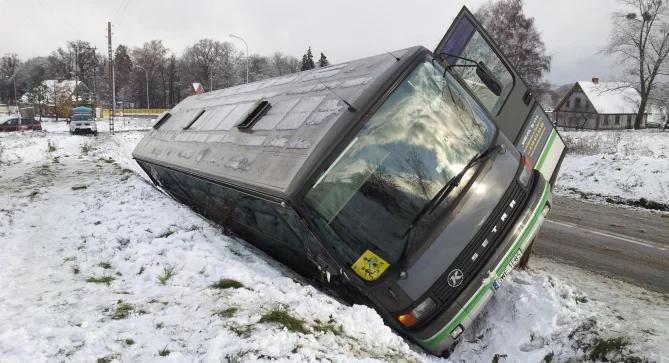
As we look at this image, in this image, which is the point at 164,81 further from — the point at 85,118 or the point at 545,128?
the point at 545,128

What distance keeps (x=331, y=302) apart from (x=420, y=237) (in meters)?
1.14

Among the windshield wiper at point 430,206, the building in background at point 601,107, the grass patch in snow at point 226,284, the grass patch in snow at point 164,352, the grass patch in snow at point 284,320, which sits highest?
the building in background at point 601,107

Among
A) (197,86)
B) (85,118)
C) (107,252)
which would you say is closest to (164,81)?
(85,118)

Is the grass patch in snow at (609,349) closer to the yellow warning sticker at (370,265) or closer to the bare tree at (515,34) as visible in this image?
the yellow warning sticker at (370,265)

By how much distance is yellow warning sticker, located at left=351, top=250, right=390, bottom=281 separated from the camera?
3.85m

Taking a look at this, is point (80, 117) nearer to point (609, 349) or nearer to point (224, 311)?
point (224, 311)

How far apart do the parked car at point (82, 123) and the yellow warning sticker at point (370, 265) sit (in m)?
39.9

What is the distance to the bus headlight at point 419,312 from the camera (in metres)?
3.86

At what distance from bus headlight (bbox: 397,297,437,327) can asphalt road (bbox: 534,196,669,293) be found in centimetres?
337

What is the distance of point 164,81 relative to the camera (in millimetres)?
102000

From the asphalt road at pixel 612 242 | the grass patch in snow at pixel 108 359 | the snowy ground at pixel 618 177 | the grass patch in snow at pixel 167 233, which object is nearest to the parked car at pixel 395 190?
the grass patch in snow at pixel 167 233

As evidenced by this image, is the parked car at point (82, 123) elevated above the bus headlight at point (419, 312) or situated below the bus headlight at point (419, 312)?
below

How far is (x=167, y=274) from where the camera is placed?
16.0 feet

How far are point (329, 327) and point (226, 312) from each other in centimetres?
92
